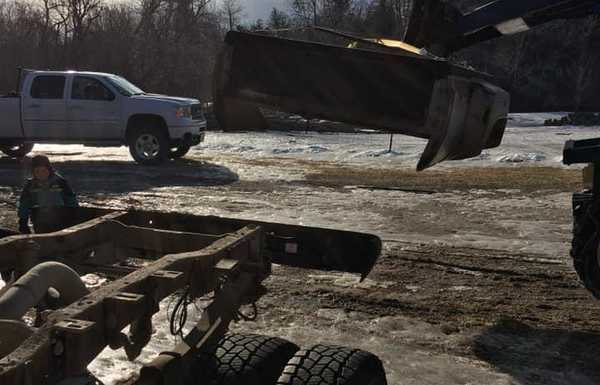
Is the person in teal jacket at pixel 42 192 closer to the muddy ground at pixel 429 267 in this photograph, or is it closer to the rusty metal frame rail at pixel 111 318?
the muddy ground at pixel 429 267

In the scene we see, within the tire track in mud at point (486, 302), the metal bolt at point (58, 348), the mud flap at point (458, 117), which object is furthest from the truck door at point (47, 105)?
the metal bolt at point (58, 348)

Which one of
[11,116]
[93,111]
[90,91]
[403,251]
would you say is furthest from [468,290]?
[11,116]

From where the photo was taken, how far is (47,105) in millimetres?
14430

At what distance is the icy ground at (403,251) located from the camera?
422 centimetres

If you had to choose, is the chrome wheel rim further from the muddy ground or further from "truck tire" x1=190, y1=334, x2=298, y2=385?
"truck tire" x1=190, y1=334, x2=298, y2=385

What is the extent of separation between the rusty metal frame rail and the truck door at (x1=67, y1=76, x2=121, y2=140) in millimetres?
11810

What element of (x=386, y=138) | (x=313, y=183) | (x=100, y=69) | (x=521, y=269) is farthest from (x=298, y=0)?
(x=521, y=269)

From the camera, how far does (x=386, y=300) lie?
5297 millimetres

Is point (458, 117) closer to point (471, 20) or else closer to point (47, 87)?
point (471, 20)

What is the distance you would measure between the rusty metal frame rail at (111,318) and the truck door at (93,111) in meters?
11.8

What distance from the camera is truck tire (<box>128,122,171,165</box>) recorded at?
557 inches

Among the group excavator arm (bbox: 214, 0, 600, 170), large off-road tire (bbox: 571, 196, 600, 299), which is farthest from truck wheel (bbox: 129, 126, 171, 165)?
large off-road tire (bbox: 571, 196, 600, 299)

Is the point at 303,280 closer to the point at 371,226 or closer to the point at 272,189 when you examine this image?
the point at 371,226

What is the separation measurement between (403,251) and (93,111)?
9.66 meters
